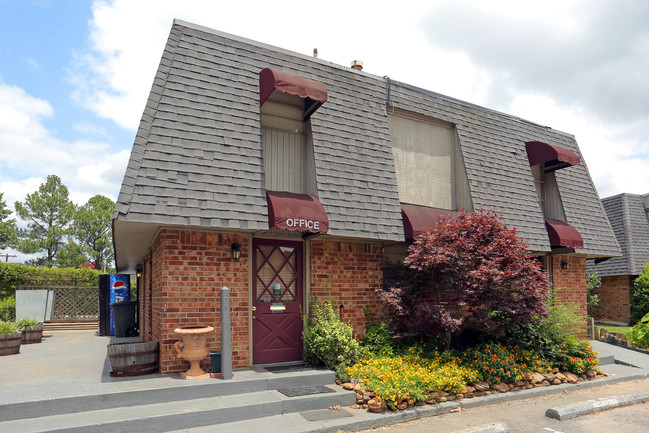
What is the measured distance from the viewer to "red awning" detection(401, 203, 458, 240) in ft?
30.2

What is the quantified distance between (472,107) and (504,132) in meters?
1.22

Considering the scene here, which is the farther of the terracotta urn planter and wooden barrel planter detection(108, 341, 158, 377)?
the terracotta urn planter

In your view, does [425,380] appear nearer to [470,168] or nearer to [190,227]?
[190,227]

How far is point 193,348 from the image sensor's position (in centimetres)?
703

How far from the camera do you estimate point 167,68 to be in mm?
7824

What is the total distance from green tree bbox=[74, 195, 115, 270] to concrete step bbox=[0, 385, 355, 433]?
40955 millimetres

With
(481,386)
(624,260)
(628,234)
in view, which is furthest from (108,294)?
(628,234)

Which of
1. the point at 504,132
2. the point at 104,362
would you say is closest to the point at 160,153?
the point at 104,362

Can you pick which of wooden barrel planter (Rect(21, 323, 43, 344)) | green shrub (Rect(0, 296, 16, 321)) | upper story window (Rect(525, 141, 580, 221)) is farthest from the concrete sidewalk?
green shrub (Rect(0, 296, 16, 321))

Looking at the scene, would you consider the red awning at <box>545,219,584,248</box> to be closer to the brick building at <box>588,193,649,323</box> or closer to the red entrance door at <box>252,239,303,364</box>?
the red entrance door at <box>252,239,303,364</box>

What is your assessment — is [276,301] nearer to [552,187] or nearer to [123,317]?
[123,317]

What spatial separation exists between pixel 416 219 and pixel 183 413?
5793 mm

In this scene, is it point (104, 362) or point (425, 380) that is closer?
point (425, 380)

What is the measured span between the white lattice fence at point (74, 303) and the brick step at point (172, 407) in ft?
51.1
